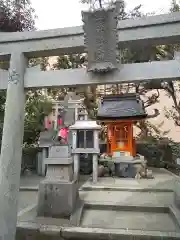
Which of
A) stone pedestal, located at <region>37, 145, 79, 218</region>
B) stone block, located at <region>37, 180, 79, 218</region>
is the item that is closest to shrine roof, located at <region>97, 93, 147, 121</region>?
stone pedestal, located at <region>37, 145, 79, 218</region>

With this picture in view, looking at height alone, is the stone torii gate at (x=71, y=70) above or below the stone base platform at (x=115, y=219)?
above

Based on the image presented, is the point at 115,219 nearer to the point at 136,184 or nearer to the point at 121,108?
the point at 136,184

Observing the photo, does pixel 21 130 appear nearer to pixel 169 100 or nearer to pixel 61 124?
pixel 61 124

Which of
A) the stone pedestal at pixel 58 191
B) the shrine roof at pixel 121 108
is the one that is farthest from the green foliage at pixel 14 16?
the stone pedestal at pixel 58 191

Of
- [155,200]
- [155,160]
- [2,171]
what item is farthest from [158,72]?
[155,160]

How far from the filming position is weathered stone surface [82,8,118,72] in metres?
2.78

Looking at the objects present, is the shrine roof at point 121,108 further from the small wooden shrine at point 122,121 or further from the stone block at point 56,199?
the stone block at point 56,199

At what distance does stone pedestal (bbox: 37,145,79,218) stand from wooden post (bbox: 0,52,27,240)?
5.81 ft

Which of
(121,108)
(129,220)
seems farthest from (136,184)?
(121,108)

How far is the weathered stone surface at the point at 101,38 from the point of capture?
9.13 feet

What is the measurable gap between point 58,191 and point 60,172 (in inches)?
16.2

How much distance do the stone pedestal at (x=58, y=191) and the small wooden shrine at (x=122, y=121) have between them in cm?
402

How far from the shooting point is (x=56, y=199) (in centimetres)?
470

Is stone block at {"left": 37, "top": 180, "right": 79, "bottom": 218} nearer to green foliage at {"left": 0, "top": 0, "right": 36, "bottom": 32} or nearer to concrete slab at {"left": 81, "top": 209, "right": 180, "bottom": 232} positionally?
concrete slab at {"left": 81, "top": 209, "right": 180, "bottom": 232}
